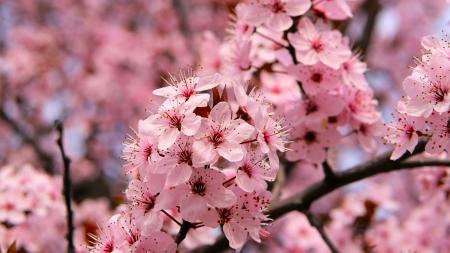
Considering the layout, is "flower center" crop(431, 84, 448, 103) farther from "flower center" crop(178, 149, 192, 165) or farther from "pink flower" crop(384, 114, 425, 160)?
"flower center" crop(178, 149, 192, 165)

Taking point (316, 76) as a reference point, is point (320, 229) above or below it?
below

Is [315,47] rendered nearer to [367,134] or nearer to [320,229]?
[367,134]

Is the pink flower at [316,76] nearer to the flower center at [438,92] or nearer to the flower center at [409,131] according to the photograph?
the flower center at [409,131]

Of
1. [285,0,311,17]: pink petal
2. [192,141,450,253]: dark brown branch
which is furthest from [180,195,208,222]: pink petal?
[285,0,311,17]: pink petal

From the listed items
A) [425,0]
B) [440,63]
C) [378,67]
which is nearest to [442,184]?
[440,63]

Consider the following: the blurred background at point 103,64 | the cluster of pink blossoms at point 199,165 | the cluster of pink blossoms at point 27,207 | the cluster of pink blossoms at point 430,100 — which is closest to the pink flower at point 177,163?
the cluster of pink blossoms at point 199,165

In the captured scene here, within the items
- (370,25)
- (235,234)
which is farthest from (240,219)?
(370,25)

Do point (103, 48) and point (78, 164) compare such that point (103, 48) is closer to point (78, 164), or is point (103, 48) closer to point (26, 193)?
point (78, 164)
